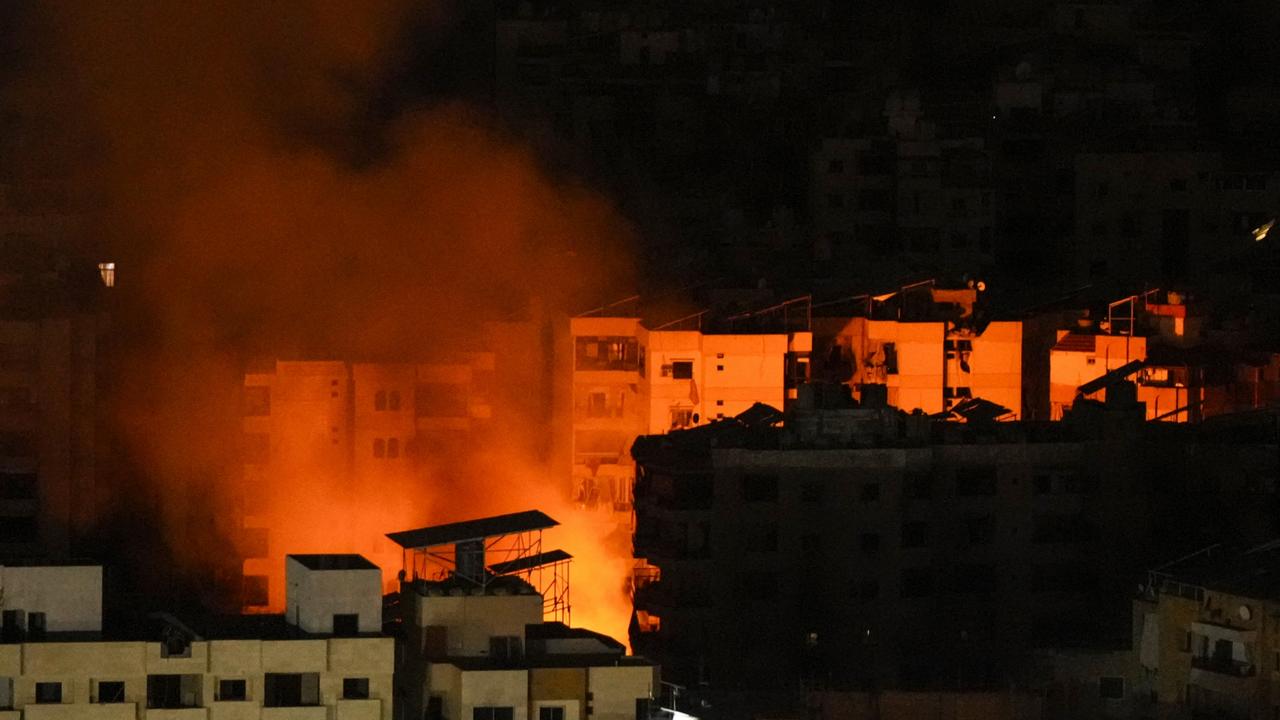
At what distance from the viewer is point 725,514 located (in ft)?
101

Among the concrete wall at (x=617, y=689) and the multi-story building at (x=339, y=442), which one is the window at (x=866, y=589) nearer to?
the multi-story building at (x=339, y=442)

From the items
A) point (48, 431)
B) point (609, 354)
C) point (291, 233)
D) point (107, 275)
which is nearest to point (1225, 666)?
point (609, 354)

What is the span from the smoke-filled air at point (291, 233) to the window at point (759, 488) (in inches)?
109

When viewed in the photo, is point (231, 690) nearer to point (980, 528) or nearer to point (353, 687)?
point (353, 687)

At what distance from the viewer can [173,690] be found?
965 inches

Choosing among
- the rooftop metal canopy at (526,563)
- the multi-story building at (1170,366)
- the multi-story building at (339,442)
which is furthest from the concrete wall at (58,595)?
the multi-story building at (1170,366)

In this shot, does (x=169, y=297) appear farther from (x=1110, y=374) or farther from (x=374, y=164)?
(x=1110, y=374)

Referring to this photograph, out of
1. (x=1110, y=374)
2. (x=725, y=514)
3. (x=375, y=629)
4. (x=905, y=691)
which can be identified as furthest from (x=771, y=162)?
(x=375, y=629)

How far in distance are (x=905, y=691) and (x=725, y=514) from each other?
11.0 feet

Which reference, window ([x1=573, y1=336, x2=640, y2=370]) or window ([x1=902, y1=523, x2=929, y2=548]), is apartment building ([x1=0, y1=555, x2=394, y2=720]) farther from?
window ([x1=573, y1=336, x2=640, y2=370])

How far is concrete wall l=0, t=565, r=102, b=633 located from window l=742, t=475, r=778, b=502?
7.29 meters

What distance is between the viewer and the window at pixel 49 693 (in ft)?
80.1

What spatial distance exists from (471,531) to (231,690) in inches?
85.0

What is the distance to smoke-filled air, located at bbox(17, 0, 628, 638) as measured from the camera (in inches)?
1396
